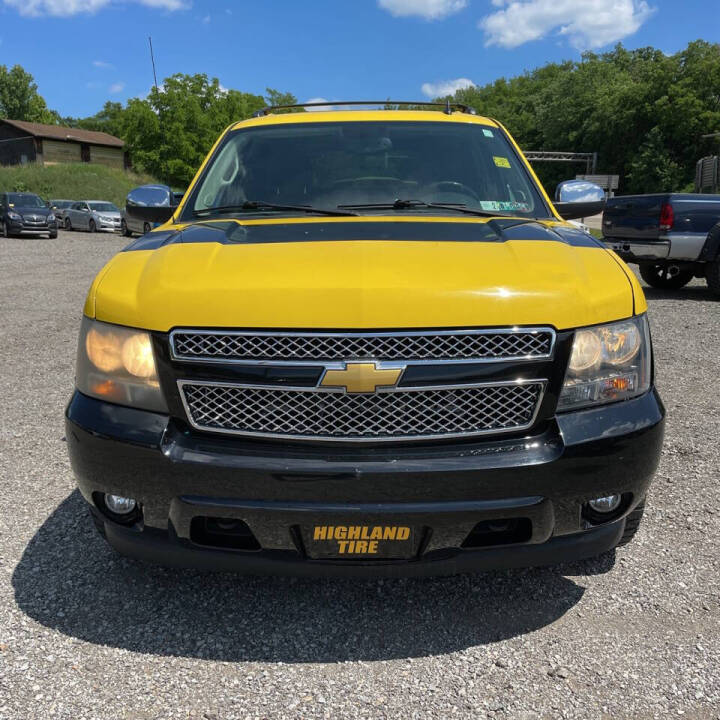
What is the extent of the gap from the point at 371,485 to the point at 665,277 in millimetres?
10986

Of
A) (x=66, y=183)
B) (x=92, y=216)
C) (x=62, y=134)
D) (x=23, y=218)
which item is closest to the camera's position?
(x=23, y=218)

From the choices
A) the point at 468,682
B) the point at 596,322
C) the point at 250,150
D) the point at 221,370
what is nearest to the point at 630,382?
the point at 596,322

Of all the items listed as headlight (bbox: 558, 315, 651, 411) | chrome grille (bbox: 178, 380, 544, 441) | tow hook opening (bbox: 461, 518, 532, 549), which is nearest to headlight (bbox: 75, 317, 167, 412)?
chrome grille (bbox: 178, 380, 544, 441)

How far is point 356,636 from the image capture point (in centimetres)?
242

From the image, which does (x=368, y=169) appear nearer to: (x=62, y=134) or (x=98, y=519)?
(x=98, y=519)

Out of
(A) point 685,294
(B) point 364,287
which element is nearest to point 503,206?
(B) point 364,287

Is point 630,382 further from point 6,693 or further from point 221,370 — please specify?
point 6,693

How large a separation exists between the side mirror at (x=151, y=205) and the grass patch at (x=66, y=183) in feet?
152

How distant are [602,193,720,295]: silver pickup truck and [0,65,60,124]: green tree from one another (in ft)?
331

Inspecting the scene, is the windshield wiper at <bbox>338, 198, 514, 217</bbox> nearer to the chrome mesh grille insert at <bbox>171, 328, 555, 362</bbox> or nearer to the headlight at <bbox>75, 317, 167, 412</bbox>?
the chrome mesh grille insert at <bbox>171, 328, 555, 362</bbox>

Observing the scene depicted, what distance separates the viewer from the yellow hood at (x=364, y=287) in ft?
6.79

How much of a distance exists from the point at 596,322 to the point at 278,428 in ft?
3.50

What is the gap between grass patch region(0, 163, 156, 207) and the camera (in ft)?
157

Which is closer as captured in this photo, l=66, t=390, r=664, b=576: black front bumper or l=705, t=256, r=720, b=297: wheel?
l=66, t=390, r=664, b=576: black front bumper
